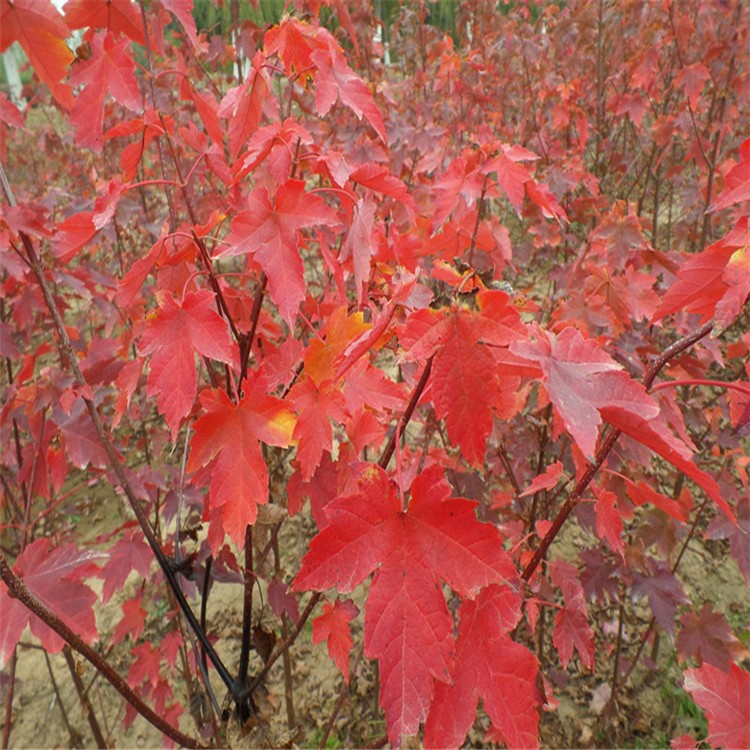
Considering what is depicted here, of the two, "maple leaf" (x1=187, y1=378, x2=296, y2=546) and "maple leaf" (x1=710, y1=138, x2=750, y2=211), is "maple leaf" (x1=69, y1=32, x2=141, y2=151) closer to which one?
"maple leaf" (x1=187, y1=378, x2=296, y2=546)

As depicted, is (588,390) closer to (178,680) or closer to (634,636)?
(634,636)

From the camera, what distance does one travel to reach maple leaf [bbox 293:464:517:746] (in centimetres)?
75

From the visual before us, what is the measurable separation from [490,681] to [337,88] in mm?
1183

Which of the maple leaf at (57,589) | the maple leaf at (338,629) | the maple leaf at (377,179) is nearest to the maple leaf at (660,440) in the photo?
the maple leaf at (377,179)

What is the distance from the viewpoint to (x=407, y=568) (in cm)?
80

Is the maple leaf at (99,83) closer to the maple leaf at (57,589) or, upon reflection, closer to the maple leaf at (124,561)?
the maple leaf at (57,589)

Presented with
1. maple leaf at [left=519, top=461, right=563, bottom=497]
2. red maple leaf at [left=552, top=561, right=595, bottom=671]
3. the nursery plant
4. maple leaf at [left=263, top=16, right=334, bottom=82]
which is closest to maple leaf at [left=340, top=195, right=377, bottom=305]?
the nursery plant

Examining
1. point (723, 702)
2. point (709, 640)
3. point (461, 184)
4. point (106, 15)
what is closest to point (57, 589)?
point (106, 15)

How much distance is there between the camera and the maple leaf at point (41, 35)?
39.5 inches

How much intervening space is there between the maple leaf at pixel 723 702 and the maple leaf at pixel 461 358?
2.66 ft

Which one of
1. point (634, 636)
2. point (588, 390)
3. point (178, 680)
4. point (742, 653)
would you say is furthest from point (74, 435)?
point (634, 636)

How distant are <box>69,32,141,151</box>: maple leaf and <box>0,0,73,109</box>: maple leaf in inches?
7.5

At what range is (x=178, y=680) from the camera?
2.84 meters

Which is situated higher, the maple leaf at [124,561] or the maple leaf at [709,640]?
the maple leaf at [124,561]
